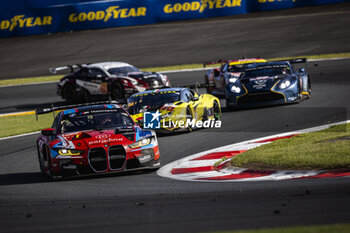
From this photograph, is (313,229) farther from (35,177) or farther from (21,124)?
(21,124)

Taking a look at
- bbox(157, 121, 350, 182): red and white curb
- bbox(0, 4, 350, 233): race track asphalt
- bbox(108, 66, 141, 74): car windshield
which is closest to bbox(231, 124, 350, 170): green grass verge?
bbox(157, 121, 350, 182): red and white curb

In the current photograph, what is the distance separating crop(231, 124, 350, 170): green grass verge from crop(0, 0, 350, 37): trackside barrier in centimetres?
2834

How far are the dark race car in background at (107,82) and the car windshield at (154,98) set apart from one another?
647cm

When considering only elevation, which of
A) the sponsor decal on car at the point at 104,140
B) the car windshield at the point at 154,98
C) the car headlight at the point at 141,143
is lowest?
the car headlight at the point at 141,143

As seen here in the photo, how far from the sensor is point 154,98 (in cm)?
1608

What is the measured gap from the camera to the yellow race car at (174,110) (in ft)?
50.3

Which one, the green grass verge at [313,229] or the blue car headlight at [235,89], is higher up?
the blue car headlight at [235,89]

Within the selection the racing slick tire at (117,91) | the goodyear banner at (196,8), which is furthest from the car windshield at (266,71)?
the goodyear banner at (196,8)

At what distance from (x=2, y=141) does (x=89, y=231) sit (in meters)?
10.4

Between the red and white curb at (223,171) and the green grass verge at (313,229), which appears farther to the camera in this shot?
the red and white curb at (223,171)

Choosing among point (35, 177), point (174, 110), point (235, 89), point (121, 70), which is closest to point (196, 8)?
point (121, 70)

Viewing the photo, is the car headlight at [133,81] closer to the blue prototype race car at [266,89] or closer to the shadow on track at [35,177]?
the blue prototype race car at [266,89]

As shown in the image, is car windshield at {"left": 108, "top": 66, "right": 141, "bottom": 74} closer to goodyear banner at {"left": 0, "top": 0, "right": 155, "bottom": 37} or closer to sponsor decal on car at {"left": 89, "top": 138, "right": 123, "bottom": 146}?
sponsor decal on car at {"left": 89, "top": 138, "right": 123, "bottom": 146}

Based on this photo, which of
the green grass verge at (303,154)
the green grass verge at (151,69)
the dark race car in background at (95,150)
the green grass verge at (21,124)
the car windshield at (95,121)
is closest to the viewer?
the green grass verge at (303,154)
